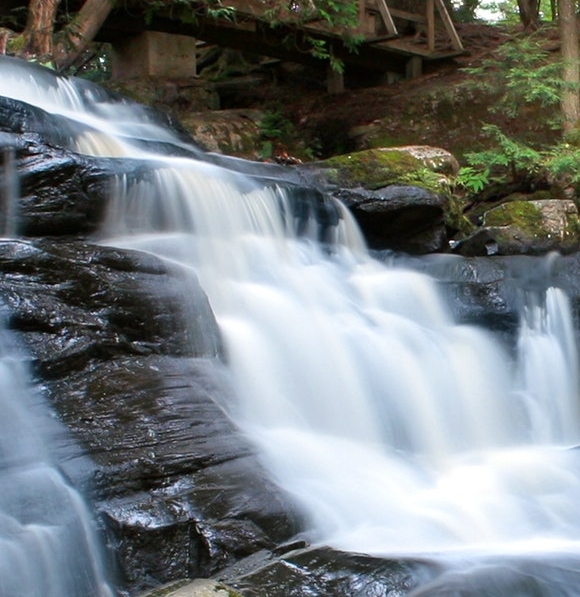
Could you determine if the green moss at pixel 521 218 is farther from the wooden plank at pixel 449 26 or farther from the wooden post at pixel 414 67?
the wooden plank at pixel 449 26

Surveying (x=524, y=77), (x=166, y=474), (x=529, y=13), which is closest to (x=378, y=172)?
(x=524, y=77)

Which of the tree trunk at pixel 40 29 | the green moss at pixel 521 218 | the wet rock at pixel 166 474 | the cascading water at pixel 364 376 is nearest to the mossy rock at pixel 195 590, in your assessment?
the wet rock at pixel 166 474

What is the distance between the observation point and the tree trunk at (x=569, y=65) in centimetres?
1078

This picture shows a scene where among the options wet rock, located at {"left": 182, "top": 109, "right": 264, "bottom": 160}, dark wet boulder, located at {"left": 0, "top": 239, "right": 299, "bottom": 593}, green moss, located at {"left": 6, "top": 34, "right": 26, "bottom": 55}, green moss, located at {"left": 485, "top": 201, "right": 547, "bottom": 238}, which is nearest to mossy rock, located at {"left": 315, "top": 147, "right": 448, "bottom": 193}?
green moss, located at {"left": 485, "top": 201, "right": 547, "bottom": 238}

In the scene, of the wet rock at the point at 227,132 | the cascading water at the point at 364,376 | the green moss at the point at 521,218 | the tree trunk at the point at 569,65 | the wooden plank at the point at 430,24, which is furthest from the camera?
the wooden plank at the point at 430,24

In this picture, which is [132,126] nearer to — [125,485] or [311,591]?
[125,485]

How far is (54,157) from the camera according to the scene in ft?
19.8

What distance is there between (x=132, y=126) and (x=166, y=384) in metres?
5.41

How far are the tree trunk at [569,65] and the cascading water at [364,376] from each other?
14.2ft

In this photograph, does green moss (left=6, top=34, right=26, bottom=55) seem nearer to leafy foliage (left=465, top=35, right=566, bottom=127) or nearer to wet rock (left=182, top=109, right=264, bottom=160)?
wet rock (left=182, top=109, right=264, bottom=160)

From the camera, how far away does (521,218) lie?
916 centimetres

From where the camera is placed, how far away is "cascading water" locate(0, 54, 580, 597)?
469cm

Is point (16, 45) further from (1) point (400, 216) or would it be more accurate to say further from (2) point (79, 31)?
(1) point (400, 216)

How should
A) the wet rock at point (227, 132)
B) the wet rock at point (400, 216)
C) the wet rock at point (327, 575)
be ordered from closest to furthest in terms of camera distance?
the wet rock at point (327, 575) → the wet rock at point (400, 216) → the wet rock at point (227, 132)
